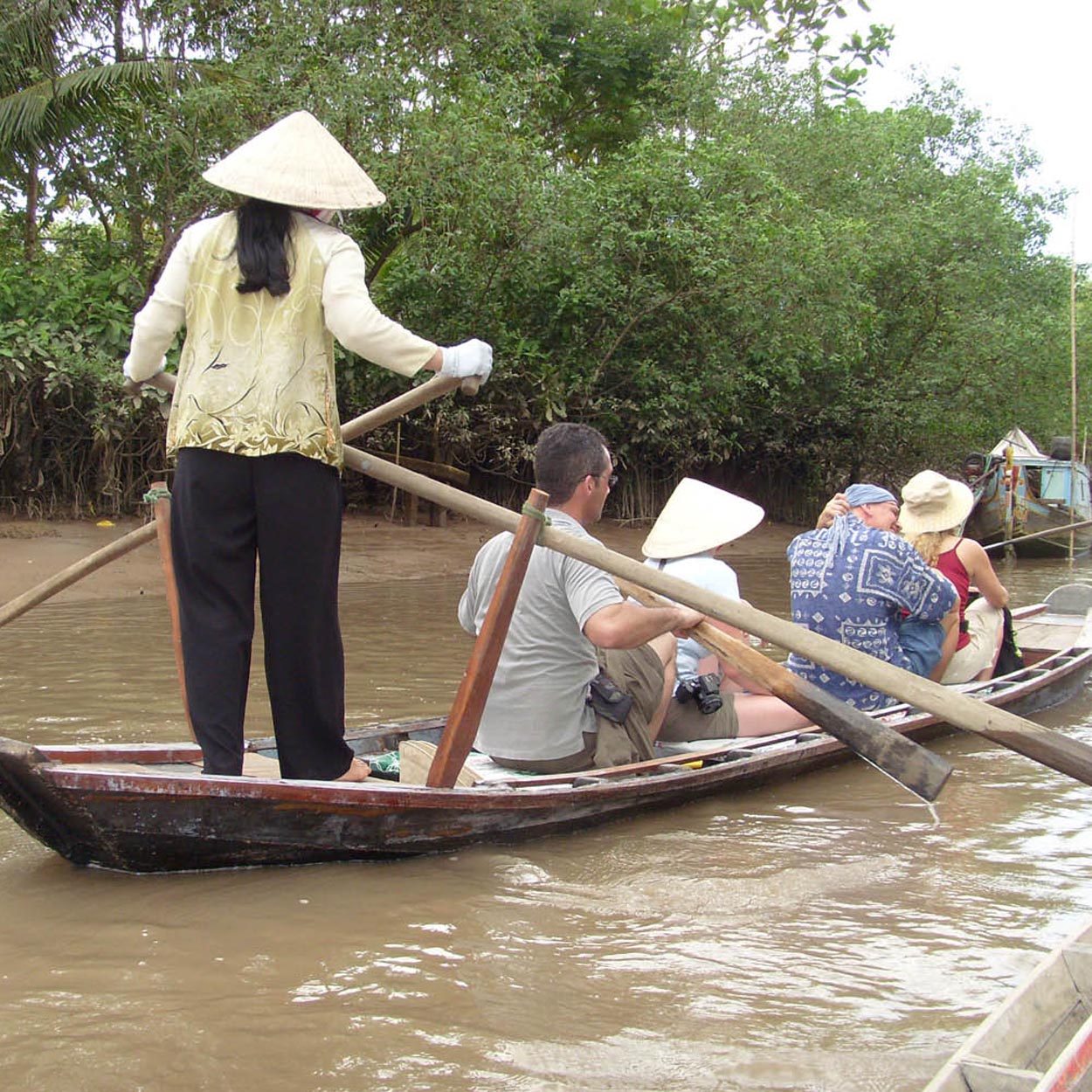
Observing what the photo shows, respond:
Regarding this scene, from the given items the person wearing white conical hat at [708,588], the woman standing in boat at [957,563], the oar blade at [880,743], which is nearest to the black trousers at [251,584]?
the oar blade at [880,743]

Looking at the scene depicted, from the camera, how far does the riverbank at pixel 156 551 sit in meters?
10.4

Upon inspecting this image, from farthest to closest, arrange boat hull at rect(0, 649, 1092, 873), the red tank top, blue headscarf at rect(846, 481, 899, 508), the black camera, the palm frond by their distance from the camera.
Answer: the palm frond → the red tank top → blue headscarf at rect(846, 481, 899, 508) → the black camera → boat hull at rect(0, 649, 1092, 873)

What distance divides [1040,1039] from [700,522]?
2.80 m

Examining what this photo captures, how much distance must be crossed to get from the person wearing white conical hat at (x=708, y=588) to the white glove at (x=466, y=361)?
4.67 ft

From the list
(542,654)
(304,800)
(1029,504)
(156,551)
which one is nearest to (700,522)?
(542,654)

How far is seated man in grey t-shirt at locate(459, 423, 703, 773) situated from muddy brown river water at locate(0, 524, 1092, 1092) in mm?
313

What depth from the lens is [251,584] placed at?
3451mm

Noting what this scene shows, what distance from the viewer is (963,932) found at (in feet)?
11.1

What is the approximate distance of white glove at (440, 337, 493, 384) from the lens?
10.9 ft

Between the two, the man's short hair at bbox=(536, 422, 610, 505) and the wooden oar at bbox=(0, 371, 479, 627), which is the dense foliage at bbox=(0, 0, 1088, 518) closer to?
the wooden oar at bbox=(0, 371, 479, 627)

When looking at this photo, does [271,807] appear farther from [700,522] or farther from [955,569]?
[955,569]

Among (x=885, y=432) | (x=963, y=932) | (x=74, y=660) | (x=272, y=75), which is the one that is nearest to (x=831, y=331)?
(x=885, y=432)

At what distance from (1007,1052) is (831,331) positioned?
48.1 feet

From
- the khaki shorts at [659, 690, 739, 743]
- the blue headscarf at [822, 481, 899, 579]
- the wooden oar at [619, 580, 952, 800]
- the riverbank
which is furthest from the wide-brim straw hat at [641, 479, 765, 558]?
the riverbank
